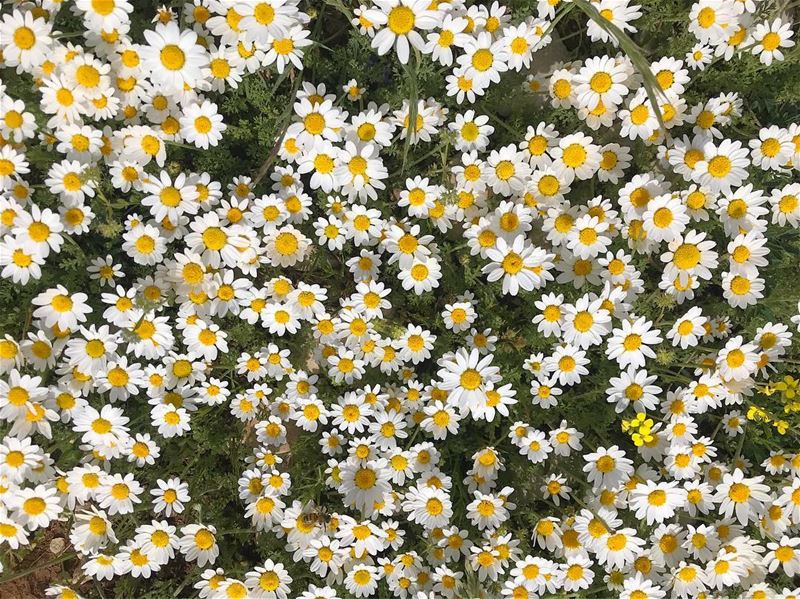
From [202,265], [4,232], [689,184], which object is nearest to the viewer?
[4,232]

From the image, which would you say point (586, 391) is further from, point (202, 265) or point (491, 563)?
point (202, 265)

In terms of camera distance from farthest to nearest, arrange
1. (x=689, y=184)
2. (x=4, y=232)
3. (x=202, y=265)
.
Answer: (x=689, y=184) → (x=202, y=265) → (x=4, y=232)

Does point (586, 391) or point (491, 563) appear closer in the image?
point (491, 563)

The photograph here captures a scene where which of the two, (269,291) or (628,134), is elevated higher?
(628,134)

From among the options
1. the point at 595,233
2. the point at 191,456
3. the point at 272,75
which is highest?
the point at 272,75

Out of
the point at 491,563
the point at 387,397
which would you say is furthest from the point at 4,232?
the point at 491,563

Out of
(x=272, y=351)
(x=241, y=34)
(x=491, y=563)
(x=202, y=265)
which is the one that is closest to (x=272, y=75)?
(x=241, y=34)

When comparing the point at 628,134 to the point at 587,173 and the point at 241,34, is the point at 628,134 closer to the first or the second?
the point at 587,173
